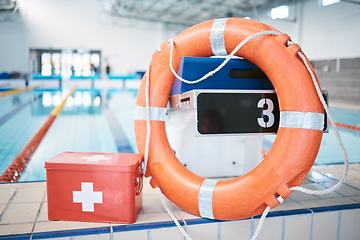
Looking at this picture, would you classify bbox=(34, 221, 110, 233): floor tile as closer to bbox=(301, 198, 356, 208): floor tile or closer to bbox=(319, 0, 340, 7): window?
bbox=(301, 198, 356, 208): floor tile

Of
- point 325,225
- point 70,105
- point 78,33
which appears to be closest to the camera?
point 325,225

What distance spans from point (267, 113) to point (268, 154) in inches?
9.5

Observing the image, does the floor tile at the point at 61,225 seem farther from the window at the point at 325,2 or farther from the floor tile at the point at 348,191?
the window at the point at 325,2

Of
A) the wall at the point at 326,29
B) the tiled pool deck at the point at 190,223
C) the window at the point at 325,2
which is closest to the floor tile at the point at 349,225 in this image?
the tiled pool deck at the point at 190,223

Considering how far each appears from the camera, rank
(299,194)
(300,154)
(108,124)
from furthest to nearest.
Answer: (108,124) < (299,194) < (300,154)

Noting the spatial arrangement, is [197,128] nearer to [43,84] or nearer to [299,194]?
[299,194]

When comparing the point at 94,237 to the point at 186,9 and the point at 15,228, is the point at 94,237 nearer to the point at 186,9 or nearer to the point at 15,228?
→ the point at 15,228

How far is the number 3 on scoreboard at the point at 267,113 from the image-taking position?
1418mm

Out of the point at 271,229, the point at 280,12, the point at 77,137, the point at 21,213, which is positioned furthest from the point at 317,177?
the point at 280,12

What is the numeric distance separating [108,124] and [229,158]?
3091 millimetres

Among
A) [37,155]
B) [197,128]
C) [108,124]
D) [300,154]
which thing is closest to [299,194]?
[300,154]

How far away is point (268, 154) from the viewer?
1.26 m

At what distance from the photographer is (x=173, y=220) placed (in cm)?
125

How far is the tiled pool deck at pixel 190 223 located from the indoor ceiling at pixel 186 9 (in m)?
10.3
